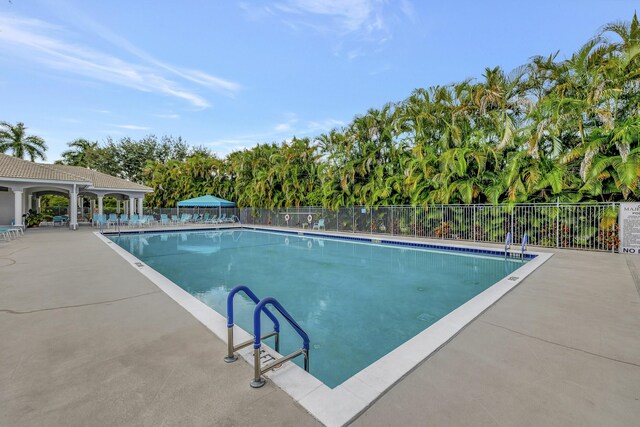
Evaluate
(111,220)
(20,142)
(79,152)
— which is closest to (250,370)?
(111,220)

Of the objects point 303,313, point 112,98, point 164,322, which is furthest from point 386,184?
point 112,98

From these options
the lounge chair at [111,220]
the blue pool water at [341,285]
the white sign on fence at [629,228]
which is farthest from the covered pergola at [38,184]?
the white sign on fence at [629,228]

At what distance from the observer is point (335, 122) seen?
18.5 m

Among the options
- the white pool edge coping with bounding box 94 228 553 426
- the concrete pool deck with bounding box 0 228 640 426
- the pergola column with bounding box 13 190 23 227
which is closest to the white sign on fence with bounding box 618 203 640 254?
the concrete pool deck with bounding box 0 228 640 426

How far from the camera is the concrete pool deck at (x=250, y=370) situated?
2010 mm

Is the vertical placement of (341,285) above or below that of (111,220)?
below

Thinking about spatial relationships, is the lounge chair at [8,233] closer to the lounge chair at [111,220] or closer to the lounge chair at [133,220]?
the lounge chair at [111,220]

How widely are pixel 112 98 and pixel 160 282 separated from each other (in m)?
20.2

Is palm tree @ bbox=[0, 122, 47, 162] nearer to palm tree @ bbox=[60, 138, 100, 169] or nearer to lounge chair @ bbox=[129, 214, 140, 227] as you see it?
palm tree @ bbox=[60, 138, 100, 169]

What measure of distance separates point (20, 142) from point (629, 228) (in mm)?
42191

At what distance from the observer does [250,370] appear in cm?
256

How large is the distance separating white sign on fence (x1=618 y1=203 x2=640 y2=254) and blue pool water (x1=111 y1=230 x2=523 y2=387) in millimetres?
3195

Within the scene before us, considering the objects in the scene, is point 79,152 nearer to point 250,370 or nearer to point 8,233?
point 8,233

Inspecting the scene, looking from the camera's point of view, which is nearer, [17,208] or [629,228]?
[629,228]
